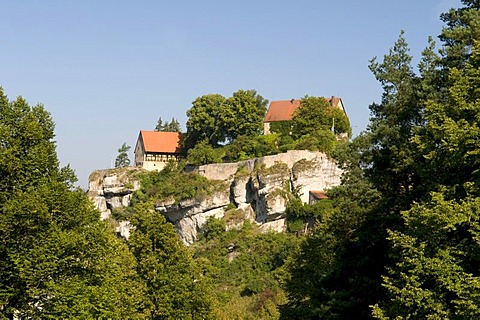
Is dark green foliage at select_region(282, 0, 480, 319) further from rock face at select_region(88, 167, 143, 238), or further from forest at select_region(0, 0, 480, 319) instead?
rock face at select_region(88, 167, 143, 238)

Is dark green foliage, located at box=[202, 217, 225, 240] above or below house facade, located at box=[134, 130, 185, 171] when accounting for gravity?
below

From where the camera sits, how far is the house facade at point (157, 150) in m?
78.1

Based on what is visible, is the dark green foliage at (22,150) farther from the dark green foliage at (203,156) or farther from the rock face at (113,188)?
the rock face at (113,188)

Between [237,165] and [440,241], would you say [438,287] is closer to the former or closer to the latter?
[440,241]

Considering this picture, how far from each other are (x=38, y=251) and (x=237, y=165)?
45.3 metres

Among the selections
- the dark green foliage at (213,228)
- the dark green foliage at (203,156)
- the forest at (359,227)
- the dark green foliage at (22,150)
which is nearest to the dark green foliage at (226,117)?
the dark green foliage at (203,156)

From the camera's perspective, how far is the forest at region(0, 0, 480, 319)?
16094 mm

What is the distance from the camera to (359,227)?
23.5 m

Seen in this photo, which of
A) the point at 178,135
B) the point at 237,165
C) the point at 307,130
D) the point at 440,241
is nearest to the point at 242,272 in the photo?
the point at 237,165

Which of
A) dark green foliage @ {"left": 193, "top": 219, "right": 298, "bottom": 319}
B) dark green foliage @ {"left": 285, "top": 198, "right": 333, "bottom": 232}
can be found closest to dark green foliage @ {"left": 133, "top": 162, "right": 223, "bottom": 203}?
dark green foliage @ {"left": 193, "top": 219, "right": 298, "bottom": 319}

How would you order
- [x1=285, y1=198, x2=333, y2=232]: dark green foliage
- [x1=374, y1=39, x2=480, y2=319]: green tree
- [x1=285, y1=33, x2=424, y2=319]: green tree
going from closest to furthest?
[x1=374, y1=39, x2=480, y2=319]: green tree, [x1=285, y1=33, x2=424, y2=319]: green tree, [x1=285, y1=198, x2=333, y2=232]: dark green foliage

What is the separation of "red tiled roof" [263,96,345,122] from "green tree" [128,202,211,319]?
148 feet

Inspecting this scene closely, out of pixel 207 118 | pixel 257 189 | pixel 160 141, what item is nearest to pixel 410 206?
pixel 257 189

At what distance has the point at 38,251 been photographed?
16.9 m
